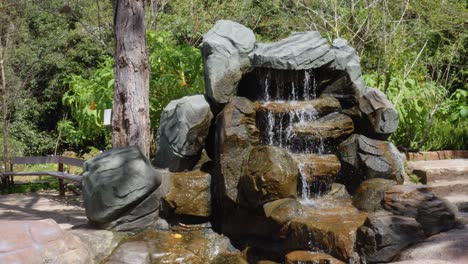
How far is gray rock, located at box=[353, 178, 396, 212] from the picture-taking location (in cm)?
596

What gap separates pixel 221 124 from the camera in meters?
6.59

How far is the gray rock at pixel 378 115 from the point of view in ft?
21.9

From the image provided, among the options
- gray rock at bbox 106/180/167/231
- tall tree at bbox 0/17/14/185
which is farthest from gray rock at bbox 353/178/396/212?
tall tree at bbox 0/17/14/185

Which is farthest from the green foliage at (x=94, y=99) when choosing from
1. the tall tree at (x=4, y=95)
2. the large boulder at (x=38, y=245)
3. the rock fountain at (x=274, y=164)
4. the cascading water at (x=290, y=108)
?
the large boulder at (x=38, y=245)

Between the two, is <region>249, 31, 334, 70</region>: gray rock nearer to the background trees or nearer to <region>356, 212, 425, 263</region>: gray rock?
the background trees

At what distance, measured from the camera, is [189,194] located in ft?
21.5

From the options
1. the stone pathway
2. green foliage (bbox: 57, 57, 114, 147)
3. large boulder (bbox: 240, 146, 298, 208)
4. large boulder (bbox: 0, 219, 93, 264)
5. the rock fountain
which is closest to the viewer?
large boulder (bbox: 0, 219, 93, 264)

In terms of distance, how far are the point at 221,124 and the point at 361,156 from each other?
1.70 m

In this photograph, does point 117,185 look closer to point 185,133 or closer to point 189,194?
point 189,194

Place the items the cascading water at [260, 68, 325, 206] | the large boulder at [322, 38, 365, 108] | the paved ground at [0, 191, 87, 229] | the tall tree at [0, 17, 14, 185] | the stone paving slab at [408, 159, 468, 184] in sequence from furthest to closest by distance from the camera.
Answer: the tall tree at [0, 17, 14, 185], the stone paving slab at [408, 159, 468, 184], the paved ground at [0, 191, 87, 229], the large boulder at [322, 38, 365, 108], the cascading water at [260, 68, 325, 206]

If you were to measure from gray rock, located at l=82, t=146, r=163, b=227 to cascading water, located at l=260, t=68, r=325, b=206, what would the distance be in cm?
158

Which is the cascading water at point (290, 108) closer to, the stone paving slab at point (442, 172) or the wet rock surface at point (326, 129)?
the wet rock surface at point (326, 129)

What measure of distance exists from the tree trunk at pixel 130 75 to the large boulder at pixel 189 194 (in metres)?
0.92

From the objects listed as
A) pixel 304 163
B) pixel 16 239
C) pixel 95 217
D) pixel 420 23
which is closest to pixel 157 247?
pixel 95 217
